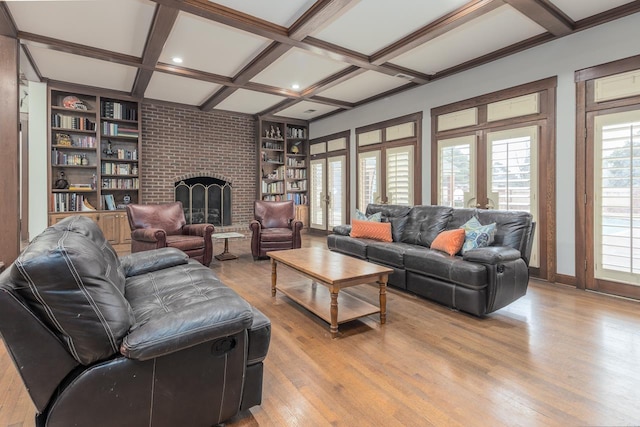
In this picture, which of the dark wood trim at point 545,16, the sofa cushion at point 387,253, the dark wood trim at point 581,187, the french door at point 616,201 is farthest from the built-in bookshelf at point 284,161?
the french door at point 616,201

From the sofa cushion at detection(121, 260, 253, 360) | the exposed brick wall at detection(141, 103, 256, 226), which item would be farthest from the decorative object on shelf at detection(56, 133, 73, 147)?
the sofa cushion at detection(121, 260, 253, 360)

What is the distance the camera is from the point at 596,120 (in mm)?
3365

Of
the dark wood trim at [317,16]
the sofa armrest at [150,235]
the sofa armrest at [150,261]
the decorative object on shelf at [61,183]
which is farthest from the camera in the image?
the decorative object on shelf at [61,183]

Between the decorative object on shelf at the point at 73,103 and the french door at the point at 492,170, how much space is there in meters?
5.86

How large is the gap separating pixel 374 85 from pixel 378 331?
418cm

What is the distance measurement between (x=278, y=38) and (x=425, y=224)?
2635mm

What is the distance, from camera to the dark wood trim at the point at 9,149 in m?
3.33

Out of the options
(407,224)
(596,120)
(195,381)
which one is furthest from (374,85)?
(195,381)

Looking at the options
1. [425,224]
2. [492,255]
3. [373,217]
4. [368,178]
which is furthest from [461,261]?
[368,178]

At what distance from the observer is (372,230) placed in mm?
4223

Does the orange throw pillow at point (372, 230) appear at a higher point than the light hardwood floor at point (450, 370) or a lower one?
higher

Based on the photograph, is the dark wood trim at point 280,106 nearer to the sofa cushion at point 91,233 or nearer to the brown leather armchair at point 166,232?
the brown leather armchair at point 166,232

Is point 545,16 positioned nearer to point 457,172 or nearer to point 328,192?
point 457,172

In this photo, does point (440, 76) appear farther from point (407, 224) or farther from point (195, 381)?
point (195, 381)
